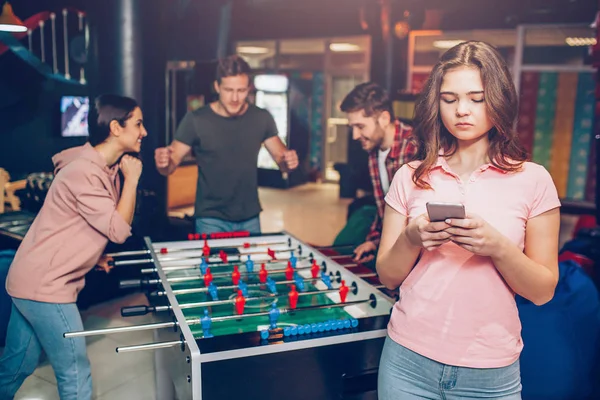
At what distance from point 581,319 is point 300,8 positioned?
8.94 m

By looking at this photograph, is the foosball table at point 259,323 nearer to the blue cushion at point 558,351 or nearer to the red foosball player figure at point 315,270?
the red foosball player figure at point 315,270

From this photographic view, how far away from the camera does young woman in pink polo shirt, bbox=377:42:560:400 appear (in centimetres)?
155

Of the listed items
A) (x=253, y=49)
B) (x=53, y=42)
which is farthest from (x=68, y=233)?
(x=253, y=49)

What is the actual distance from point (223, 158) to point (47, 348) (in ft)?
5.31

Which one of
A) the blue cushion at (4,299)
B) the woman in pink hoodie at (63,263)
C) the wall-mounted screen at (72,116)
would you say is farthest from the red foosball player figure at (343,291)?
the wall-mounted screen at (72,116)

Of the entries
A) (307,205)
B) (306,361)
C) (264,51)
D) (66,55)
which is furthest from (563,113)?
(306,361)

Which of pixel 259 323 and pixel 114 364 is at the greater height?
Result: pixel 259 323

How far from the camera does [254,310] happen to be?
8.21 ft

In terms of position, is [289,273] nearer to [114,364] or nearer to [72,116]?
[114,364]

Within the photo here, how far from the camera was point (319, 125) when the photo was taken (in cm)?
1202

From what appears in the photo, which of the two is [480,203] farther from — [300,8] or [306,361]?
[300,8]

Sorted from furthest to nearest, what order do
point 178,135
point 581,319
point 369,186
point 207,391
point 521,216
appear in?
point 369,186
point 178,135
point 581,319
point 207,391
point 521,216

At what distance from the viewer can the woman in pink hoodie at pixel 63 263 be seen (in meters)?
2.52

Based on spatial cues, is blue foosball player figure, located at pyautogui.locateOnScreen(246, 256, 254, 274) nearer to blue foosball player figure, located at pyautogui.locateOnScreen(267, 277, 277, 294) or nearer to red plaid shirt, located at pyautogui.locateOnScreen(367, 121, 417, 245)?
blue foosball player figure, located at pyautogui.locateOnScreen(267, 277, 277, 294)
